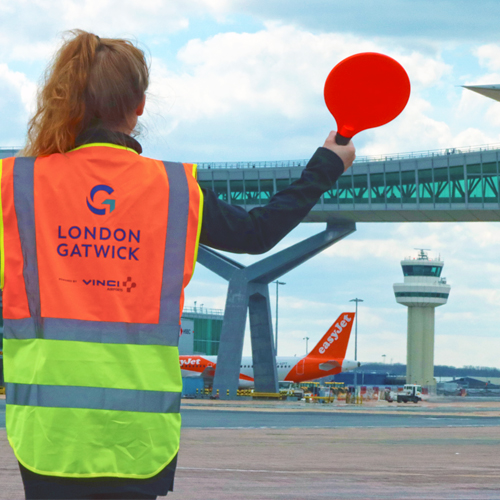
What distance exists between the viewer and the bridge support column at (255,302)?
60.4 meters

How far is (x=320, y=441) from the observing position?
18984mm

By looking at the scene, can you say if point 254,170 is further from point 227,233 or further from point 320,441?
point 227,233

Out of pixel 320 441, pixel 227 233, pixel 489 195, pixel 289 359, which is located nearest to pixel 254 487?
pixel 227 233

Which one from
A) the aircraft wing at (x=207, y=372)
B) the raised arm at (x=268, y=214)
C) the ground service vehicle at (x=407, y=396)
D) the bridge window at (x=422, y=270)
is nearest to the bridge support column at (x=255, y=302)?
the aircraft wing at (x=207, y=372)

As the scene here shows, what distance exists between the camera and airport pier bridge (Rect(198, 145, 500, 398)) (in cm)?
5797

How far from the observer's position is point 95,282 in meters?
2.46

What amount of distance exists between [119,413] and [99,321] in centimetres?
28

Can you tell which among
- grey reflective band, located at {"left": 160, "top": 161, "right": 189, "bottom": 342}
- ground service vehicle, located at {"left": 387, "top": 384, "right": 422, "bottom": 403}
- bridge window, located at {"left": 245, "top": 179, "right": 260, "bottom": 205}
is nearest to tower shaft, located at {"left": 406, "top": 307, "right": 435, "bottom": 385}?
ground service vehicle, located at {"left": 387, "top": 384, "right": 422, "bottom": 403}

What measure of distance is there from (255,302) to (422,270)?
216 ft

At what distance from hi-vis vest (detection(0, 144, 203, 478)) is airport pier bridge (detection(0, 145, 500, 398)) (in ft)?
180

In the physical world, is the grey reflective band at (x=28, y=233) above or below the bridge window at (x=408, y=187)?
below

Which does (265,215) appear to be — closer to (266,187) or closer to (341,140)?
(341,140)

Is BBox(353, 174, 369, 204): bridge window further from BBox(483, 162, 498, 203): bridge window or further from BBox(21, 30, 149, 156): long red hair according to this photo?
BBox(21, 30, 149, 156): long red hair

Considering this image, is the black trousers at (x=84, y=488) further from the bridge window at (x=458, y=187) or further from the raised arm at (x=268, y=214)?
the bridge window at (x=458, y=187)
